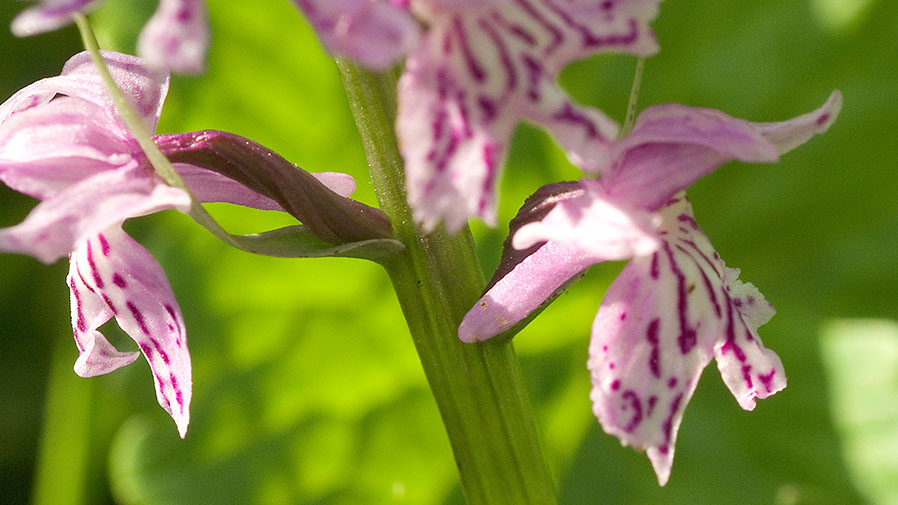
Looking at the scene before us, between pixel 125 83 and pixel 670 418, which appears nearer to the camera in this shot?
pixel 670 418

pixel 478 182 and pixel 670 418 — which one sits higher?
pixel 478 182

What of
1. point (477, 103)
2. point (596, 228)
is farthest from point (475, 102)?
point (596, 228)

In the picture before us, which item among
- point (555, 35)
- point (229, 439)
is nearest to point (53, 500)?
point (229, 439)

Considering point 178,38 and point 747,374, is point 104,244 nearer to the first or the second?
point 178,38

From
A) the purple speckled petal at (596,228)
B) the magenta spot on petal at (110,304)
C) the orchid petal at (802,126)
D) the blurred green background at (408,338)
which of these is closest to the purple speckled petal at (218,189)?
the magenta spot on petal at (110,304)

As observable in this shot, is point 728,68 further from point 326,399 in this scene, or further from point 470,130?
point 470,130
